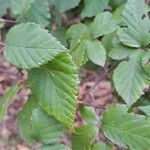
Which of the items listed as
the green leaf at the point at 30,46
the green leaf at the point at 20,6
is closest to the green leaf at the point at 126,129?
the green leaf at the point at 30,46

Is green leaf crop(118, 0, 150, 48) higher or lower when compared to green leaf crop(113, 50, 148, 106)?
higher

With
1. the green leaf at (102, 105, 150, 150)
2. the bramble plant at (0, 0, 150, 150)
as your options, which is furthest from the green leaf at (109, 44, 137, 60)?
the green leaf at (102, 105, 150, 150)

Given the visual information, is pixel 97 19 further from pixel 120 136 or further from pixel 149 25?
pixel 120 136

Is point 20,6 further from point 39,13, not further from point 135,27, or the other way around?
point 135,27

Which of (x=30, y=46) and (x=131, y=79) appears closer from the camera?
(x=30, y=46)

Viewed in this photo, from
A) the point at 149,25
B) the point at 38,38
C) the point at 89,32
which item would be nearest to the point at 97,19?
the point at 89,32

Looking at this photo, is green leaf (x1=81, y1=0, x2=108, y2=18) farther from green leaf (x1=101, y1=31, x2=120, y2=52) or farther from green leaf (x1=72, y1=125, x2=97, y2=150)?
green leaf (x1=72, y1=125, x2=97, y2=150)

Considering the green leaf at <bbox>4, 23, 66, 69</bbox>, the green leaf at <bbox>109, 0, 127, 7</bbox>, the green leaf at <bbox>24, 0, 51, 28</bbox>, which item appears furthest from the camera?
the green leaf at <bbox>109, 0, 127, 7</bbox>

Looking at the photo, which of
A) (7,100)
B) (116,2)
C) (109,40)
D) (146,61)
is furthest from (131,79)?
(116,2)

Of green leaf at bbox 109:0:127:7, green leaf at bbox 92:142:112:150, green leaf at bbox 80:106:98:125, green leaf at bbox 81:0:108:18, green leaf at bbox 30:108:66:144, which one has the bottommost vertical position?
green leaf at bbox 92:142:112:150
